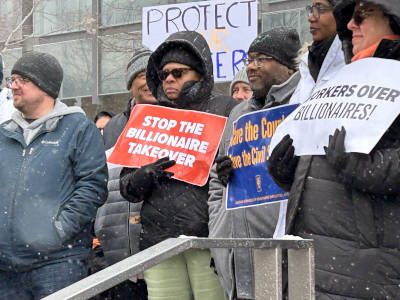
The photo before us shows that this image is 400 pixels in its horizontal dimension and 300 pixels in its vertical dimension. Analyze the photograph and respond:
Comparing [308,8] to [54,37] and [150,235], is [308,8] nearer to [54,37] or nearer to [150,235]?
[150,235]

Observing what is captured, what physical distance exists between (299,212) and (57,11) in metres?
17.6

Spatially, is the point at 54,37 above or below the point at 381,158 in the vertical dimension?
above

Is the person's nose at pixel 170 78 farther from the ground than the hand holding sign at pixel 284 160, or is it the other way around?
the person's nose at pixel 170 78

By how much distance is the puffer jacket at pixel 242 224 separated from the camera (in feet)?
14.7

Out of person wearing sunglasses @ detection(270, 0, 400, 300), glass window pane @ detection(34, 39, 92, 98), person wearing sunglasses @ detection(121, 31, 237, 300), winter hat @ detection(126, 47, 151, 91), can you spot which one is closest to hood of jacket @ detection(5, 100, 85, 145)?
person wearing sunglasses @ detection(121, 31, 237, 300)

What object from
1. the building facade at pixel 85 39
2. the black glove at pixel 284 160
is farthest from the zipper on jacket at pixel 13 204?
the building facade at pixel 85 39

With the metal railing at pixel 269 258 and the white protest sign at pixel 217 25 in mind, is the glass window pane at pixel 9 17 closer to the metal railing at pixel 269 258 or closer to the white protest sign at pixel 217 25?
the white protest sign at pixel 217 25

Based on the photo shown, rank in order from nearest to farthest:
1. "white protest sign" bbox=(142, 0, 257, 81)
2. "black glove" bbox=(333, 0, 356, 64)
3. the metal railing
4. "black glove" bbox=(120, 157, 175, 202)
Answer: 1. the metal railing
2. "black glove" bbox=(333, 0, 356, 64)
3. "black glove" bbox=(120, 157, 175, 202)
4. "white protest sign" bbox=(142, 0, 257, 81)

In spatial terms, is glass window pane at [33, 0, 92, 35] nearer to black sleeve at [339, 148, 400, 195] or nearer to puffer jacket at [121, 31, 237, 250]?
puffer jacket at [121, 31, 237, 250]

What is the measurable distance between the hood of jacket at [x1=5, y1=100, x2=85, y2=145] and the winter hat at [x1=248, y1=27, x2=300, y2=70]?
4.09ft

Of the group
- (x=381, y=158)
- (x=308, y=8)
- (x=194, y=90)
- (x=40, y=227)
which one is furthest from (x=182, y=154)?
(x=381, y=158)

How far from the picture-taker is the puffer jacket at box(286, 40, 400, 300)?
317 cm

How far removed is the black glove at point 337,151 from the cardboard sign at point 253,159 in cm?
93

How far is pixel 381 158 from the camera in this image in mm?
3172
